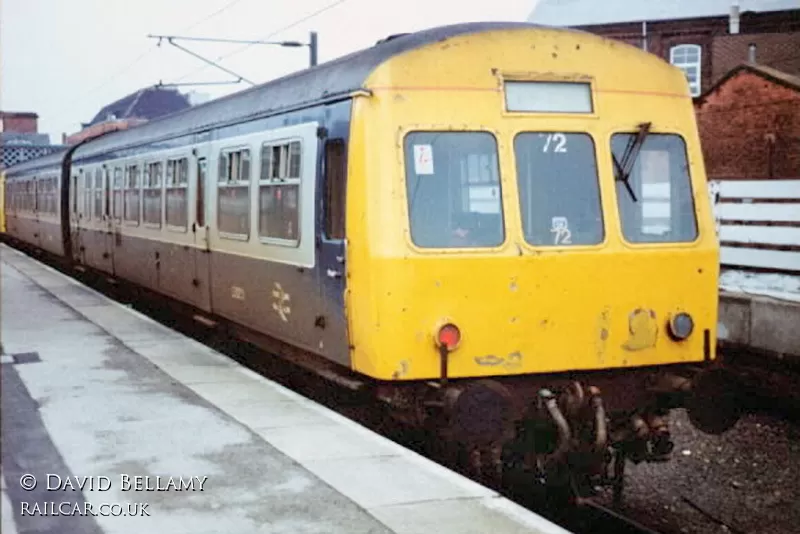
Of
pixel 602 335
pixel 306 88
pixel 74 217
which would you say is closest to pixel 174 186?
pixel 306 88

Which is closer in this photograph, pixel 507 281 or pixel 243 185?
pixel 507 281

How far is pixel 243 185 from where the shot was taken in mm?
9391

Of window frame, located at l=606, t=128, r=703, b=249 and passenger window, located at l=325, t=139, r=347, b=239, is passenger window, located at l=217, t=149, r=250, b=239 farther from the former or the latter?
window frame, located at l=606, t=128, r=703, b=249

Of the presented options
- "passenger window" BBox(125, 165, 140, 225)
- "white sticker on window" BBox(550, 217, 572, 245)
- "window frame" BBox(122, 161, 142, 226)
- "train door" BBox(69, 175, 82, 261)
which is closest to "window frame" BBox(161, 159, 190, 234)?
"window frame" BBox(122, 161, 142, 226)

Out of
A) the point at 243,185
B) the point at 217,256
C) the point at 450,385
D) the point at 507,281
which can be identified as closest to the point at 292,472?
the point at 450,385

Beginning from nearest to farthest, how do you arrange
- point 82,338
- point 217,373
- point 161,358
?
1. point 217,373
2. point 161,358
3. point 82,338

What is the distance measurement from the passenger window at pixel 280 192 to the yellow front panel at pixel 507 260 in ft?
4.39

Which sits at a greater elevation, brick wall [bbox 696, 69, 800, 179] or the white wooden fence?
brick wall [bbox 696, 69, 800, 179]

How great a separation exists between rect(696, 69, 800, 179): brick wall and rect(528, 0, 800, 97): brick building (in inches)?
585

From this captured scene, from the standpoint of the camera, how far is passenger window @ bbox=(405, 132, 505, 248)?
6586mm

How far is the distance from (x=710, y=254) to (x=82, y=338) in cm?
701

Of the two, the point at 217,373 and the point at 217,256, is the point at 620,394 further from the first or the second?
the point at 217,256

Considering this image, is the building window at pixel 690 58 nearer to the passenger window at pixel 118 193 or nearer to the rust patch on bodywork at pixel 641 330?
the passenger window at pixel 118 193

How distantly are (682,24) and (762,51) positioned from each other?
3.98 metres
